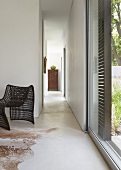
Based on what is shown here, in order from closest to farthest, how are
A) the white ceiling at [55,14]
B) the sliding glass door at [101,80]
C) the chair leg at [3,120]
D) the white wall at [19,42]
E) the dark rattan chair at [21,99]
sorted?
the sliding glass door at [101,80], the chair leg at [3,120], the dark rattan chair at [21,99], the white wall at [19,42], the white ceiling at [55,14]

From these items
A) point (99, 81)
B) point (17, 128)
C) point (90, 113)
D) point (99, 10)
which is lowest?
point (17, 128)

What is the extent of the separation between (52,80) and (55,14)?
8063 mm

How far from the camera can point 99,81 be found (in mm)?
2660

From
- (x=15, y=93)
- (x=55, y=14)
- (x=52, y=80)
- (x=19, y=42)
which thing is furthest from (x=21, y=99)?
(x=52, y=80)

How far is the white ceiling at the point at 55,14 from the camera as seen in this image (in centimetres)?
525

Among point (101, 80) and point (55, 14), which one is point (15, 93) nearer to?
point (101, 80)

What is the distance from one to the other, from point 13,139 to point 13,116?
4.90 ft

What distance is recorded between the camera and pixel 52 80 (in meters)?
14.0

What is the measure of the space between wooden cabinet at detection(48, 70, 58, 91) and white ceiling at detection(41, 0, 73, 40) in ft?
19.0

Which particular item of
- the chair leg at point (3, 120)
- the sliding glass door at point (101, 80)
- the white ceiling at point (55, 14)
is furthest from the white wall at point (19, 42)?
the sliding glass door at point (101, 80)

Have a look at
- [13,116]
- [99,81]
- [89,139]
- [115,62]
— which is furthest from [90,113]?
[13,116]

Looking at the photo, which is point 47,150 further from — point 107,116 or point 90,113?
point 90,113

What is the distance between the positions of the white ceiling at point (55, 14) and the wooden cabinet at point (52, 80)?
5796mm

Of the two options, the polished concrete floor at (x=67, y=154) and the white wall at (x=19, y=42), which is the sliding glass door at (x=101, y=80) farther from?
the white wall at (x=19, y=42)
